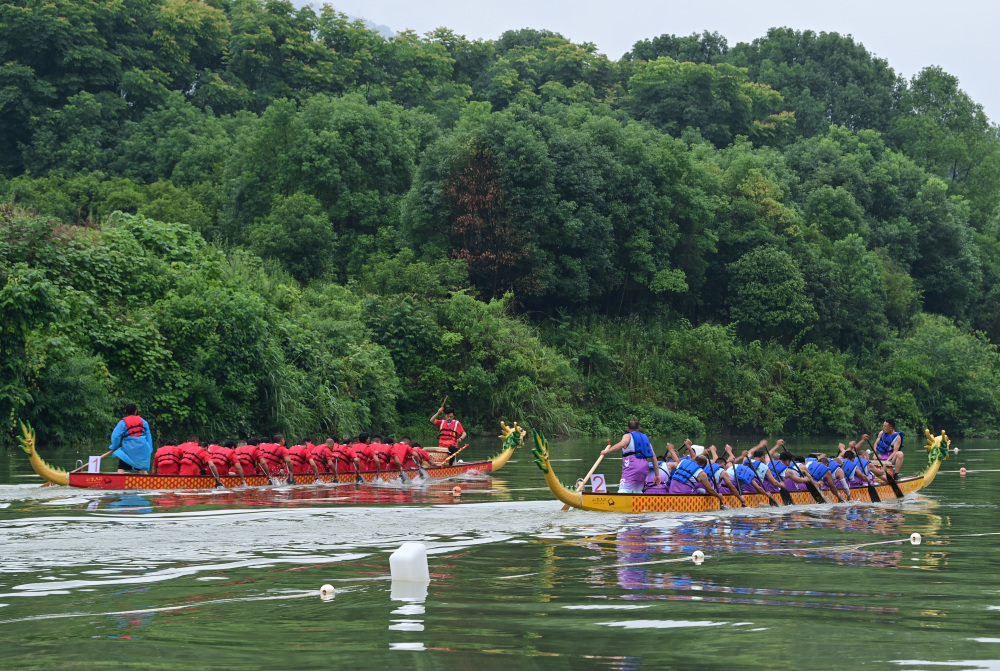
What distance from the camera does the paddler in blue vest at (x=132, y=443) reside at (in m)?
21.1

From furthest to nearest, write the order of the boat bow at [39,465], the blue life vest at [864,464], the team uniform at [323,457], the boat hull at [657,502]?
1. the team uniform at [323,457]
2. the blue life vest at [864,464]
3. the boat bow at [39,465]
4. the boat hull at [657,502]

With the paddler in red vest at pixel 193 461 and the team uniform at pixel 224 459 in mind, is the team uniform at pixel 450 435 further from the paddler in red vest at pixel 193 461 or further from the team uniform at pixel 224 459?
the paddler in red vest at pixel 193 461

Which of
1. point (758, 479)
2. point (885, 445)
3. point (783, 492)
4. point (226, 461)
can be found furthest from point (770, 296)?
point (226, 461)

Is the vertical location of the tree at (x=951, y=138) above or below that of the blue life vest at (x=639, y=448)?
Answer: above

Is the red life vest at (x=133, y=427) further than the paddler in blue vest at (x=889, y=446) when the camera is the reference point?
No

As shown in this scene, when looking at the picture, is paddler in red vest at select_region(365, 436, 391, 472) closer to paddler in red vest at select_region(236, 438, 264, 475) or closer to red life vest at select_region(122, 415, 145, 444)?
paddler in red vest at select_region(236, 438, 264, 475)

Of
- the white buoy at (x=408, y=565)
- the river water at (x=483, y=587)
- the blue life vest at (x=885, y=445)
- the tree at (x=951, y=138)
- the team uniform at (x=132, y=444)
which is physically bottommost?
the river water at (x=483, y=587)

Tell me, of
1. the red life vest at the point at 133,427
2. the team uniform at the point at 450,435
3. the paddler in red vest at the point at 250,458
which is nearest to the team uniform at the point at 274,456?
the paddler in red vest at the point at 250,458

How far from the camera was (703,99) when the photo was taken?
3051 inches

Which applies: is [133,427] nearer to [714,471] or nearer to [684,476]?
[684,476]

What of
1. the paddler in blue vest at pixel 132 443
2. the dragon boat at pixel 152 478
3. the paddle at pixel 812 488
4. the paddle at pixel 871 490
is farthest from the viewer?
the paddle at pixel 871 490

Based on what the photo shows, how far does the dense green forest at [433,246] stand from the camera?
32812 millimetres

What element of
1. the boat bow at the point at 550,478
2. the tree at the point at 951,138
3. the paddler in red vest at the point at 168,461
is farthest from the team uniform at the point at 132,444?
the tree at the point at 951,138

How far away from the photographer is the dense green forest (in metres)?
32.8
